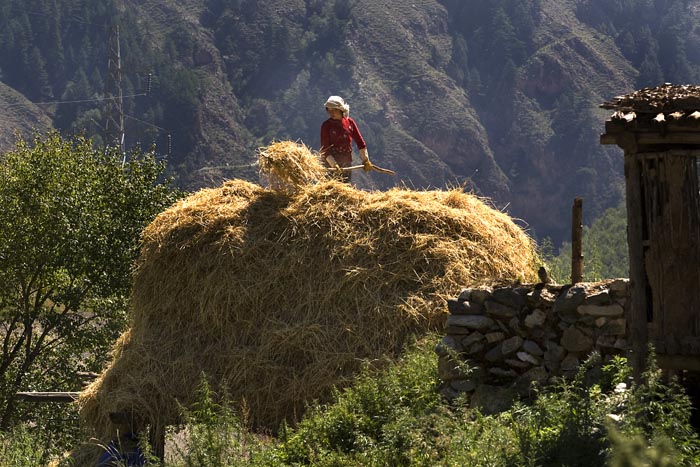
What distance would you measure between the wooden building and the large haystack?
284 centimetres

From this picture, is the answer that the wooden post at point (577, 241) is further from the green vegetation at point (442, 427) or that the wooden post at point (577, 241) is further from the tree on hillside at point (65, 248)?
the tree on hillside at point (65, 248)

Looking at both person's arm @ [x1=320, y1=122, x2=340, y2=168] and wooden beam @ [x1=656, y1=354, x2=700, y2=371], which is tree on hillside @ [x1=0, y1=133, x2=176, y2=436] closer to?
person's arm @ [x1=320, y1=122, x2=340, y2=168]

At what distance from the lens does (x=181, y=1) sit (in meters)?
105

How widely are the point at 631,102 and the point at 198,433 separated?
179 inches

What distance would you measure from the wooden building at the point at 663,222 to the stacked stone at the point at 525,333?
0.97 m

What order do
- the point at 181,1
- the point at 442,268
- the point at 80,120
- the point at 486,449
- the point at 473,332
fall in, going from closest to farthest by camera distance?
the point at 486,449 → the point at 473,332 → the point at 442,268 → the point at 80,120 → the point at 181,1

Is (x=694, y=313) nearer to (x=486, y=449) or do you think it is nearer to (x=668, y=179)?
(x=668, y=179)

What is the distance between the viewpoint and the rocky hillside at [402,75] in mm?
88625

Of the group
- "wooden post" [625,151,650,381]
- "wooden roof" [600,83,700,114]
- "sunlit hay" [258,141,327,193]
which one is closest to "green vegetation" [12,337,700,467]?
"wooden post" [625,151,650,381]

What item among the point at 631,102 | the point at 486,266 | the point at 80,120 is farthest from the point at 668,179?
the point at 80,120

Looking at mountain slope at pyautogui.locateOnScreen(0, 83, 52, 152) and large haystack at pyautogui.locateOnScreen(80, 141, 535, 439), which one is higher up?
mountain slope at pyautogui.locateOnScreen(0, 83, 52, 152)

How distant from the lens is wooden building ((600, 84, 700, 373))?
29.7 ft

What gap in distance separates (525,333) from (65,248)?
1254 cm

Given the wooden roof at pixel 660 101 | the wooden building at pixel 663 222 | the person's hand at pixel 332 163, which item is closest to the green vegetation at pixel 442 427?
the wooden building at pixel 663 222
